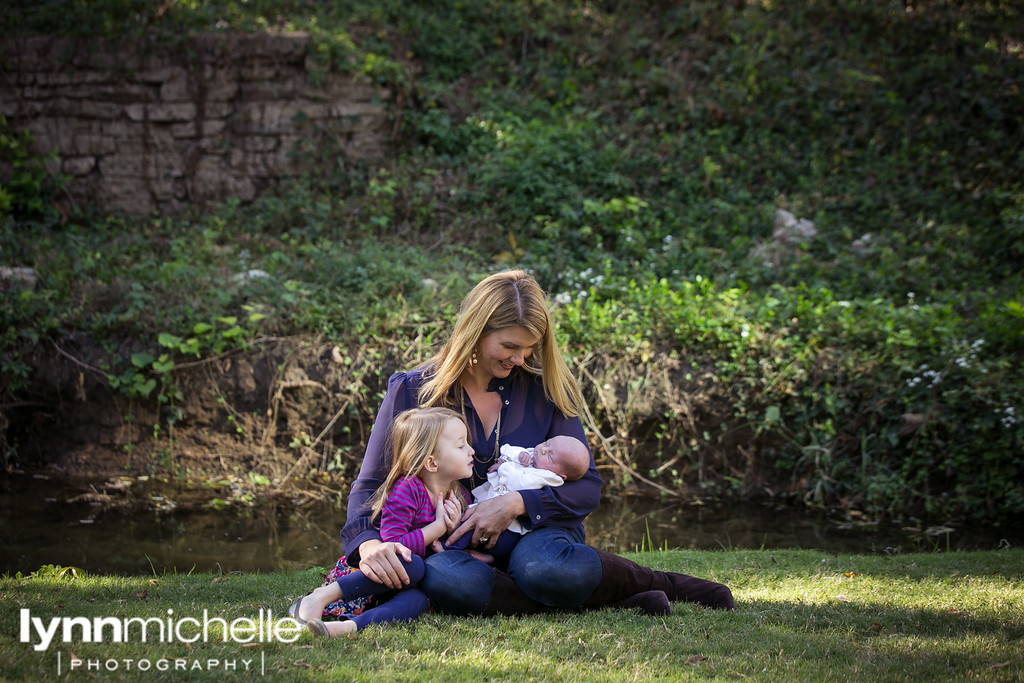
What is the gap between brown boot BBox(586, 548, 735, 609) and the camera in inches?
128

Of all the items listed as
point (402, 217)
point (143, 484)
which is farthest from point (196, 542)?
point (402, 217)

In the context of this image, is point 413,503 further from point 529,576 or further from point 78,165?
point 78,165

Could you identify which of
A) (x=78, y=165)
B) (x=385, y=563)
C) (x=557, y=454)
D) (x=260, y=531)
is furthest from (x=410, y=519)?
(x=78, y=165)

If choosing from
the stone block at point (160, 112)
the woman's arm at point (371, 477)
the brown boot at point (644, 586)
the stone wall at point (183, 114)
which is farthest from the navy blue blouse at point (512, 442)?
the stone block at point (160, 112)

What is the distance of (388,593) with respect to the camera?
313cm

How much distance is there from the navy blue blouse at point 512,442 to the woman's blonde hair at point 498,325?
83 mm

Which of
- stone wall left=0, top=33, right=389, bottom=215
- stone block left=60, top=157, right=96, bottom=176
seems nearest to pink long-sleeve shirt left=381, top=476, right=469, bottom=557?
stone wall left=0, top=33, right=389, bottom=215

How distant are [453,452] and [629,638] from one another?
0.98 metres

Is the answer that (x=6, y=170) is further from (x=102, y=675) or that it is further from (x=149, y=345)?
(x=102, y=675)

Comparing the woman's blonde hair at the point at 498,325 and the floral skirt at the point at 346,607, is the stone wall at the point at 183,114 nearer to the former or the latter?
the woman's blonde hair at the point at 498,325

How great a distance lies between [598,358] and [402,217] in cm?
364

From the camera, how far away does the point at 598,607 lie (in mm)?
3311

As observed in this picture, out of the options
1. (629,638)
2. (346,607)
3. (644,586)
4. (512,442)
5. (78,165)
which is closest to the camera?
(629,638)

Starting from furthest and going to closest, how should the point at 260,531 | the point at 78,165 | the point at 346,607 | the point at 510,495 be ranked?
the point at 78,165
the point at 260,531
the point at 510,495
the point at 346,607
